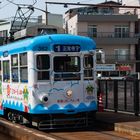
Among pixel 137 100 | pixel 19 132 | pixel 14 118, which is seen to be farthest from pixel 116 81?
pixel 19 132

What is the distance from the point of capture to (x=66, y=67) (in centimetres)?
1553

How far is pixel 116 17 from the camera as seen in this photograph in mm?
81250

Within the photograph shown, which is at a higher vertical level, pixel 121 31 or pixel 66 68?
A: pixel 121 31

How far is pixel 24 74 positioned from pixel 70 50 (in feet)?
5.41

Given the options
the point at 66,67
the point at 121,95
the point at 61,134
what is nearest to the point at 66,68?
the point at 66,67

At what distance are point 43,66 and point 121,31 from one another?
68.2 m

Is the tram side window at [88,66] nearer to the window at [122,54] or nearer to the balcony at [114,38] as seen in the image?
the balcony at [114,38]

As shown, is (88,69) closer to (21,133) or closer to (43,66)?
(43,66)

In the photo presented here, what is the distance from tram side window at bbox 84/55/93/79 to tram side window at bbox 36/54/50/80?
1.25 metres

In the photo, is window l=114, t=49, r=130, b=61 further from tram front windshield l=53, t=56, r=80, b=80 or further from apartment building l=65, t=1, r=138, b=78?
tram front windshield l=53, t=56, r=80, b=80

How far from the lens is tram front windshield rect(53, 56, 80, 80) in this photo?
605 inches

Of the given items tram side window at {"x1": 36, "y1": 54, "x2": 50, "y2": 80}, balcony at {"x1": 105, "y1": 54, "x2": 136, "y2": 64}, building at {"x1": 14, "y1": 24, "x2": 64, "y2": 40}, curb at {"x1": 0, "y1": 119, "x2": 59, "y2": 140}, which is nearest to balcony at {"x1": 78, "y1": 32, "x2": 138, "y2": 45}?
balcony at {"x1": 105, "y1": 54, "x2": 136, "y2": 64}

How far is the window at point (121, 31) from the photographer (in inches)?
3246

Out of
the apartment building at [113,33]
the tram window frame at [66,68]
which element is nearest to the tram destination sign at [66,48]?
the tram window frame at [66,68]
